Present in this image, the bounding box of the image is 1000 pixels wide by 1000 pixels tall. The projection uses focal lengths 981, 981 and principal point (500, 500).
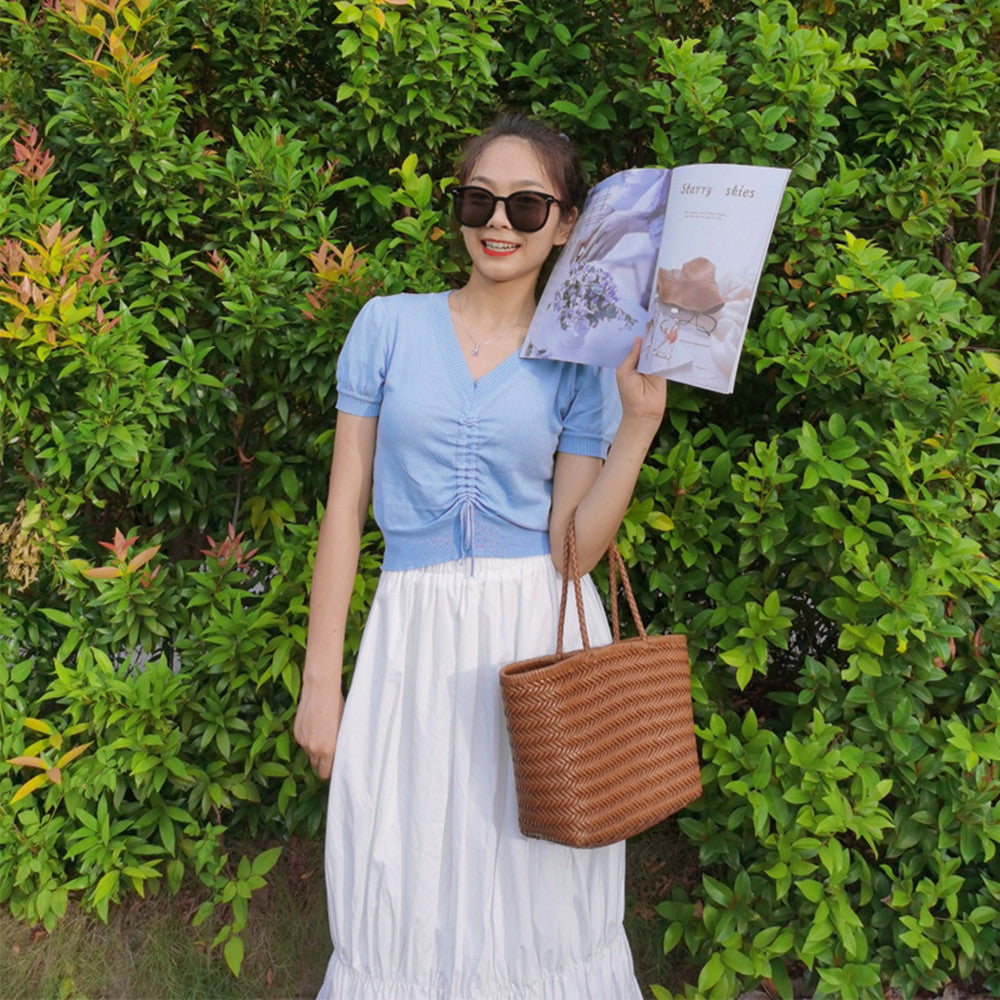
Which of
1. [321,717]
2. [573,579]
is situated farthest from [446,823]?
[573,579]

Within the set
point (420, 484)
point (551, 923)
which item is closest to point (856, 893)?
point (551, 923)

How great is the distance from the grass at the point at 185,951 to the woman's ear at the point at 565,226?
1.69 meters

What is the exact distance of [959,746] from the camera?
2.11m

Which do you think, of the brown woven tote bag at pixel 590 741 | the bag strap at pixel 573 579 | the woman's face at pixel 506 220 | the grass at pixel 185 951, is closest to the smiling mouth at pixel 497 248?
the woman's face at pixel 506 220

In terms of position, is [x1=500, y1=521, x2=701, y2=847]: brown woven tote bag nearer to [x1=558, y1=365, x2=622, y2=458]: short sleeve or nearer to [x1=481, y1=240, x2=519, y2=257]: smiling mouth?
[x1=558, y1=365, x2=622, y2=458]: short sleeve

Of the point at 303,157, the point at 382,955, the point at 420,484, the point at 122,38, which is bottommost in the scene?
the point at 382,955

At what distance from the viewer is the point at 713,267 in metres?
1.65

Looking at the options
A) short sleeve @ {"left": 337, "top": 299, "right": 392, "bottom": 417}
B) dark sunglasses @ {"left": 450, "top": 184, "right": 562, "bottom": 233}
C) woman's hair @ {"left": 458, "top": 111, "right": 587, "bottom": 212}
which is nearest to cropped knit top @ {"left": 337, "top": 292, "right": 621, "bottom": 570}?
short sleeve @ {"left": 337, "top": 299, "right": 392, "bottom": 417}

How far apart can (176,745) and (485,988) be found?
3.28 ft

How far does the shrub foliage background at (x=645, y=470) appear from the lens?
2121mm

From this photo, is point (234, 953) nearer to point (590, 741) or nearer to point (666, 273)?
point (590, 741)

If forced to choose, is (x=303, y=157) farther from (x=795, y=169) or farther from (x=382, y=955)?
(x=382, y=955)

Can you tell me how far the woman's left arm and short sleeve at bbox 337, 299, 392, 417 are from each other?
39cm

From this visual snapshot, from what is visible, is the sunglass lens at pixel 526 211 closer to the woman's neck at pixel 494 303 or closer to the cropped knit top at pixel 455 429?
the woman's neck at pixel 494 303
